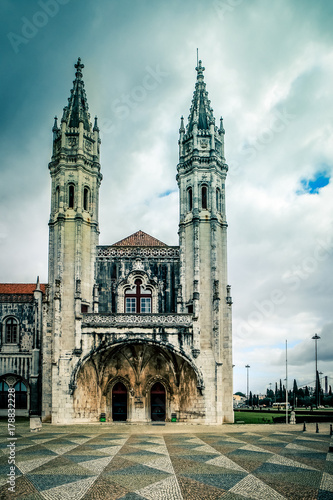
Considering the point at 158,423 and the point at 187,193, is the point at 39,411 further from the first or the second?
the point at 187,193

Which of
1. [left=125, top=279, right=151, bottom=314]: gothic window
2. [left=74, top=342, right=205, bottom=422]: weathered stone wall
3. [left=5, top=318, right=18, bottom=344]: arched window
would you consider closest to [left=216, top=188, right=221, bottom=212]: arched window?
[left=125, top=279, right=151, bottom=314]: gothic window

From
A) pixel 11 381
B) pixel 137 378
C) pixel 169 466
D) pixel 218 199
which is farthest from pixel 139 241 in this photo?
pixel 169 466

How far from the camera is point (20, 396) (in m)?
40.0

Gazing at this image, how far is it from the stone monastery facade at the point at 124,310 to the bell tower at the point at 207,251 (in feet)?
0.26

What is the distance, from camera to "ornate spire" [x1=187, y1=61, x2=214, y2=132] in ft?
132

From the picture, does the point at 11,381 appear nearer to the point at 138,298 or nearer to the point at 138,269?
the point at 138,298

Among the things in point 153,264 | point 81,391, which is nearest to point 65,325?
point 81,391

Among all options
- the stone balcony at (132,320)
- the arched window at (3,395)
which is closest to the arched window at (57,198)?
the stone balcony at (132,320)

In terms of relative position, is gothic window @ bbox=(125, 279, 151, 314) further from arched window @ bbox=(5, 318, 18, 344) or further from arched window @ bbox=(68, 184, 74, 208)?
arched window @ bbox=(5, 318, 18, 344)

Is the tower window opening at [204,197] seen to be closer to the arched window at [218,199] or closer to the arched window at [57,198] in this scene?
the arched window at [218,199]

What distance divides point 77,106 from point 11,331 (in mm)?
19599

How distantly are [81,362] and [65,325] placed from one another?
9.72 ft

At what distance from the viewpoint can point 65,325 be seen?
114ft

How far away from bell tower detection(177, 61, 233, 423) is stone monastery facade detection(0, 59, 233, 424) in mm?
80
